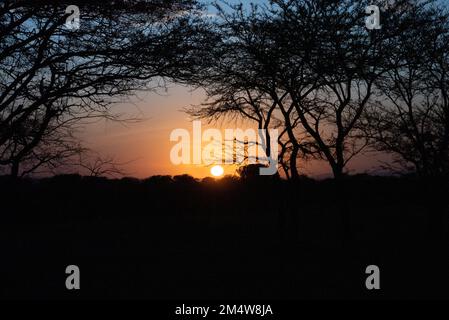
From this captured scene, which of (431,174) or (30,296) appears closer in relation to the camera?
(30,296)

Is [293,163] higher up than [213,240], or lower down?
higher up

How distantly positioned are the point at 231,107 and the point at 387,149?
778cm

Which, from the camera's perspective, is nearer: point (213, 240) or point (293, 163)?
point (293, 163)

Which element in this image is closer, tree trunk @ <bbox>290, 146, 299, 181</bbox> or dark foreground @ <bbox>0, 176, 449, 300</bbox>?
dark foreground @ <bbox>0, 176, 449, 300</bbox>

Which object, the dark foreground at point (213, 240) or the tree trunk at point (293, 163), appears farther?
the tree trunk at point (293, 163)

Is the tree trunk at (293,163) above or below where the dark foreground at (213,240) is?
above

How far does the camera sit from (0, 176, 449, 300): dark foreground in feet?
39.0

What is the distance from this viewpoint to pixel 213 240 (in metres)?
20.6

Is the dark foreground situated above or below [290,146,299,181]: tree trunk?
below

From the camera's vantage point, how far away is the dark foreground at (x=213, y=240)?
11883 mm

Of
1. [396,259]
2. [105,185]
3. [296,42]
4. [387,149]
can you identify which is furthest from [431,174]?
[105,185]

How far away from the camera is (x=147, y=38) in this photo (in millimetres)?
10656

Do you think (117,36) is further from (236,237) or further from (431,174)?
(431,174)
